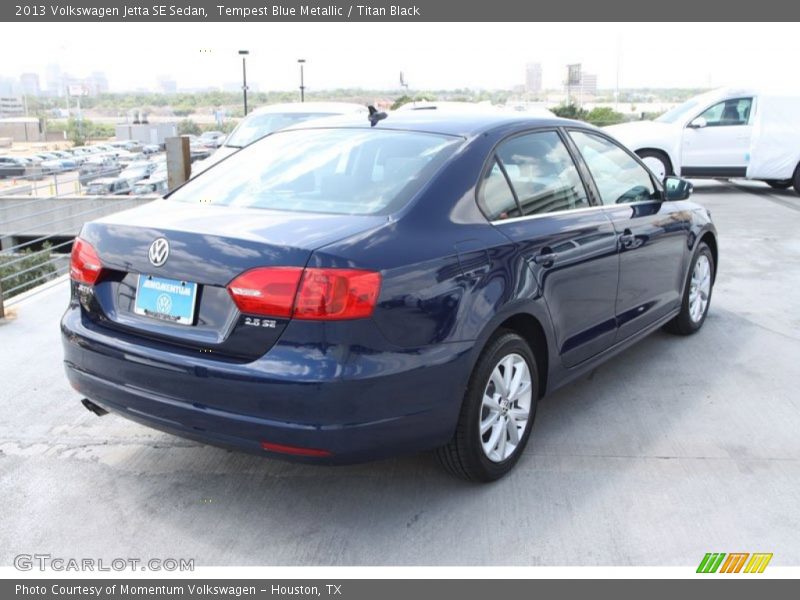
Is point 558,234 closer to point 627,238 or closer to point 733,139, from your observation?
point 627,238

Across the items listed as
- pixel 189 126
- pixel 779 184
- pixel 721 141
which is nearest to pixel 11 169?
pixel 721 141

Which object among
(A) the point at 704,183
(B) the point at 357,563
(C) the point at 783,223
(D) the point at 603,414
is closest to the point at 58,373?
(B) the point at 357,563

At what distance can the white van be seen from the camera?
1411cm

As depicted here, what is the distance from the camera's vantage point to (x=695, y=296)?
575 centimetres

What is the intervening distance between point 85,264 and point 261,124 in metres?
8.93

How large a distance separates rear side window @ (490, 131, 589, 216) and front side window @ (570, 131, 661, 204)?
0.70ft

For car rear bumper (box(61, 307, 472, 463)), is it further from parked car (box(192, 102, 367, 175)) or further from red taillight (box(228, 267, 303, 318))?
parked car (box(192, 102, 367, 175))

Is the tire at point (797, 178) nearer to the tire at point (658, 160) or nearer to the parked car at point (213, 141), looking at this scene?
the tire at point (658, 160)

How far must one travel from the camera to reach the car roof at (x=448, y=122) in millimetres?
3881

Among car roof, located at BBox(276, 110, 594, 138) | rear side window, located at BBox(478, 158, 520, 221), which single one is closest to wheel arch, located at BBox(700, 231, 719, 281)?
car roof, located at BBox(276, 110, 594, 138)

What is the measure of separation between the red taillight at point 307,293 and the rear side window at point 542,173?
1.20 metres

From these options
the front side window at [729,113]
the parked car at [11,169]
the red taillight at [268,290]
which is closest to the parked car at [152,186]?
the parked car at [11,169]

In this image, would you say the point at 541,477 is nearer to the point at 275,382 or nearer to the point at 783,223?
the point at 275,382

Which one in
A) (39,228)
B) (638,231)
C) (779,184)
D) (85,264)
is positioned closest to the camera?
(85,264)
